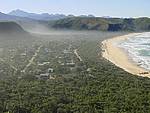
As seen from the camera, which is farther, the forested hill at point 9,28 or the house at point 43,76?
the forested hill at point 9,28

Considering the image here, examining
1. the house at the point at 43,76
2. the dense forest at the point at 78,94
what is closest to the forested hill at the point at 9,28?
the house at the point at 43,76

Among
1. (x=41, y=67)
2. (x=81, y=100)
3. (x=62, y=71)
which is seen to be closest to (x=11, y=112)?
(x=81, y=100)

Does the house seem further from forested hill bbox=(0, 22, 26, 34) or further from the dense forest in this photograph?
forested hill bbox=(0, 22, 26, 34)

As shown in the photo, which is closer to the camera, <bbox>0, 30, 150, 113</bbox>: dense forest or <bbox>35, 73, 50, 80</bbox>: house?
<bbox>0, 30, 150, 113</bbox>: dense forest

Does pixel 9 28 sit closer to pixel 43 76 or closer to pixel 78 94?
pixel 43 76

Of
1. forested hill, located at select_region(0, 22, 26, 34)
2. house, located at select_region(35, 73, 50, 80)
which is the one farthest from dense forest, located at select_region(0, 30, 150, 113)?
forested hill, located at select_region(0, 22, 26, 34)

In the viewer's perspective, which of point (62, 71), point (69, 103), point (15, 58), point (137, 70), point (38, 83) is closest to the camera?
point (69, 103)

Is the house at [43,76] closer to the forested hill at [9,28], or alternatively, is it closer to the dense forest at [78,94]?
the dense forest at [78,94]

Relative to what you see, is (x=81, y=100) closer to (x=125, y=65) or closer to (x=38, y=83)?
(x=38, y=83)
